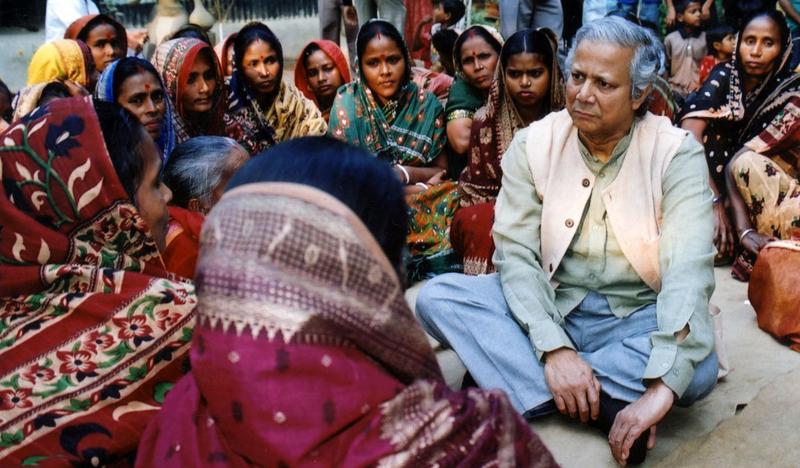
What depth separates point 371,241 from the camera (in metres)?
1.20

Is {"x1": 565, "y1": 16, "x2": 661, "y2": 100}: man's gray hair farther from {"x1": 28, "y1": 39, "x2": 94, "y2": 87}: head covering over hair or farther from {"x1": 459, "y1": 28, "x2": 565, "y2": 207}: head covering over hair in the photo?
{"x1": 28, "y1": 39, "x2": 94, "y2": 87}: head covering over hair

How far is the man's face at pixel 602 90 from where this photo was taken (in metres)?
2.50

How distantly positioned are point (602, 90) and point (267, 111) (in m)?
3.02

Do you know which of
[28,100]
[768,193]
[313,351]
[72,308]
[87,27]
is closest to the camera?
[313,351]

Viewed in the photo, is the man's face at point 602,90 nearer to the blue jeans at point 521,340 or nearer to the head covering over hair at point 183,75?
the blue jeans at point 521,340

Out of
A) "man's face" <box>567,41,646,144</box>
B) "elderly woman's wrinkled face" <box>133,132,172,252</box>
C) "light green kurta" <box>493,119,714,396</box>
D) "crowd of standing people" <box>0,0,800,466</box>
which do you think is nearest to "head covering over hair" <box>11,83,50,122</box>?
"crowd of standing people" <box>0,0,800,466</box>

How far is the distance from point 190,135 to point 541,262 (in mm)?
2442

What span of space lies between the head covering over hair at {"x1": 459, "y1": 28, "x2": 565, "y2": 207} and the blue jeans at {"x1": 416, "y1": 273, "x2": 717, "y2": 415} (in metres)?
1.47

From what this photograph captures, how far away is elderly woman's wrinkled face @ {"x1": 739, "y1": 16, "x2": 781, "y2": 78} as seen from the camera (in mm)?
4227

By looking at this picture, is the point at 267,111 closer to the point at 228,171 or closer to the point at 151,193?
the point at 228,171

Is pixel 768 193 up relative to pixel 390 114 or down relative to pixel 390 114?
down

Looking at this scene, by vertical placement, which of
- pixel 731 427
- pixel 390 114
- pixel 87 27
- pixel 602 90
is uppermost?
pixel 602 90

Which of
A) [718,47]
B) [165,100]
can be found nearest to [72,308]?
[165,100]

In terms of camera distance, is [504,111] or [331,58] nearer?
[504,111]
